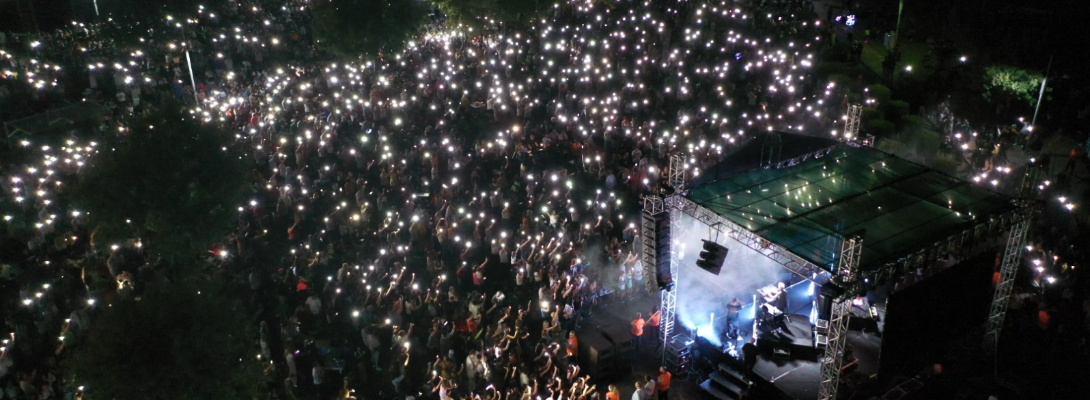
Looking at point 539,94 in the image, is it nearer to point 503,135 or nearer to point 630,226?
point 503,135

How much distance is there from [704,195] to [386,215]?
6964mm

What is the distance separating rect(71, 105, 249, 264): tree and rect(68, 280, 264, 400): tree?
3179 millimetres

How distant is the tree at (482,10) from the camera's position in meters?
25.6

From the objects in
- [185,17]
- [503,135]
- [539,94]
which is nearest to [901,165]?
[503,135]

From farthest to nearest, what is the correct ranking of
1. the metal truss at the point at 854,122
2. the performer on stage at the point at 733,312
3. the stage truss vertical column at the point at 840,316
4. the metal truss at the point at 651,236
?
the metal truss at the point at 854,122, the performer on stage at the point at 733,312, the metal truss at the point at 651,236, the stage truss vertical column at the point at 840,316

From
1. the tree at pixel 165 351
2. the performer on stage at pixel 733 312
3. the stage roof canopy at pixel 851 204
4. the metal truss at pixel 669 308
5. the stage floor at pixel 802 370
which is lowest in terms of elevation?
the stage floor at pixel 802 370

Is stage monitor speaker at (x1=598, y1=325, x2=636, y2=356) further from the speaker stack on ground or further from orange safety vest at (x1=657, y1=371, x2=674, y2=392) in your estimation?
orange safety vest at (x1=657, y1=371, x2=674, y2=392)

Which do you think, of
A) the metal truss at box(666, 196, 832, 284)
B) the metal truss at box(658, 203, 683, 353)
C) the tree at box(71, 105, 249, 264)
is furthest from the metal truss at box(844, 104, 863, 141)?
the tree at box(71, 105, 249, 264)

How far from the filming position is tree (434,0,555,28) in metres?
25.6

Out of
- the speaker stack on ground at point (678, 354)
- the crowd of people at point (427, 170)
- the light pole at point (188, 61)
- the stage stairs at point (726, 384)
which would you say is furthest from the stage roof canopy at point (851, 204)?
the light pole at point (188, 61)

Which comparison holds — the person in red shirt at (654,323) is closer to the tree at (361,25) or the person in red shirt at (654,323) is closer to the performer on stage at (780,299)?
the performer on stage at (780,299)

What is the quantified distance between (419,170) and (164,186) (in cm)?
671

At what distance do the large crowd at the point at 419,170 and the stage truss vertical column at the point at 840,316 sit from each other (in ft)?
11.0

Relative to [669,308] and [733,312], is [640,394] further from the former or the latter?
[733,312]
